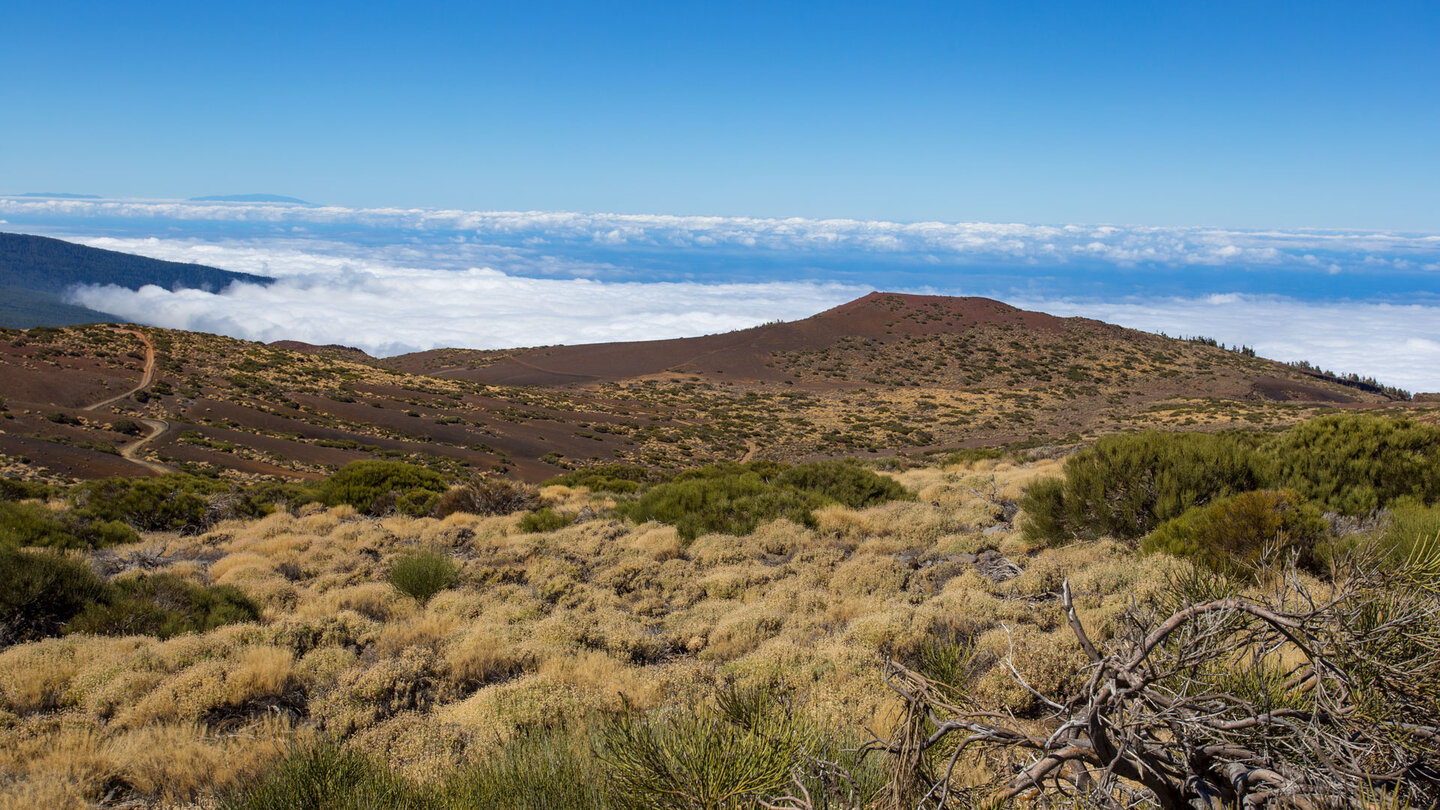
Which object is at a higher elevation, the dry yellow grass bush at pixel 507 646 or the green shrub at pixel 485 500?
the dry yellow grass bush at pixel 507 646

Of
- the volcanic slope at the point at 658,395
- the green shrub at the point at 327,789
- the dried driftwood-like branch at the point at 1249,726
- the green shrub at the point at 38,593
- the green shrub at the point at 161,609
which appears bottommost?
the volcanic slope at the point at 658,395

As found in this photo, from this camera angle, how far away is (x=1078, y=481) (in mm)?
9211

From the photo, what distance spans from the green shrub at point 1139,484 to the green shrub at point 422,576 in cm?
742

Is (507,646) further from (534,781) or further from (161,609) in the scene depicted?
(161,609)

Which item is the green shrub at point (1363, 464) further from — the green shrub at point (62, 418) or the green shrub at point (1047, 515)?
the green shrub at point (62, 418)

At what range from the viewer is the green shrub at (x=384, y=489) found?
14148 millimetres

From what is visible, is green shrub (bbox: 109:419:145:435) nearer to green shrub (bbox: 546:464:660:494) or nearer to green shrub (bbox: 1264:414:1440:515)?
green shrub (bbox: 546:464:660:494)

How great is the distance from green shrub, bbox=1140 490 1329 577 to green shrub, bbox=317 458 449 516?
1246cm

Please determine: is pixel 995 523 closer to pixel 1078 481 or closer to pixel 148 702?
pixel 1078 481

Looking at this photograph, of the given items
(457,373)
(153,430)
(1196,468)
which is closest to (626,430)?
(153,430)

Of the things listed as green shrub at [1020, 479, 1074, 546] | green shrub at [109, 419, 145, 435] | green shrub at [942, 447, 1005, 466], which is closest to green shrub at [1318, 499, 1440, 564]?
green shrub at [1020, 479, 1074, 546]

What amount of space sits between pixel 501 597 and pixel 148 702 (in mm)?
3485

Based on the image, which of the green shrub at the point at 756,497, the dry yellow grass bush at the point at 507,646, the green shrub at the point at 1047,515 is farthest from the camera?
the green shrub at the point at 756,497

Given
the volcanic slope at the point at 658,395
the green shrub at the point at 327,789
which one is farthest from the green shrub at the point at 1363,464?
the volcanic slope at the point at 658,395
